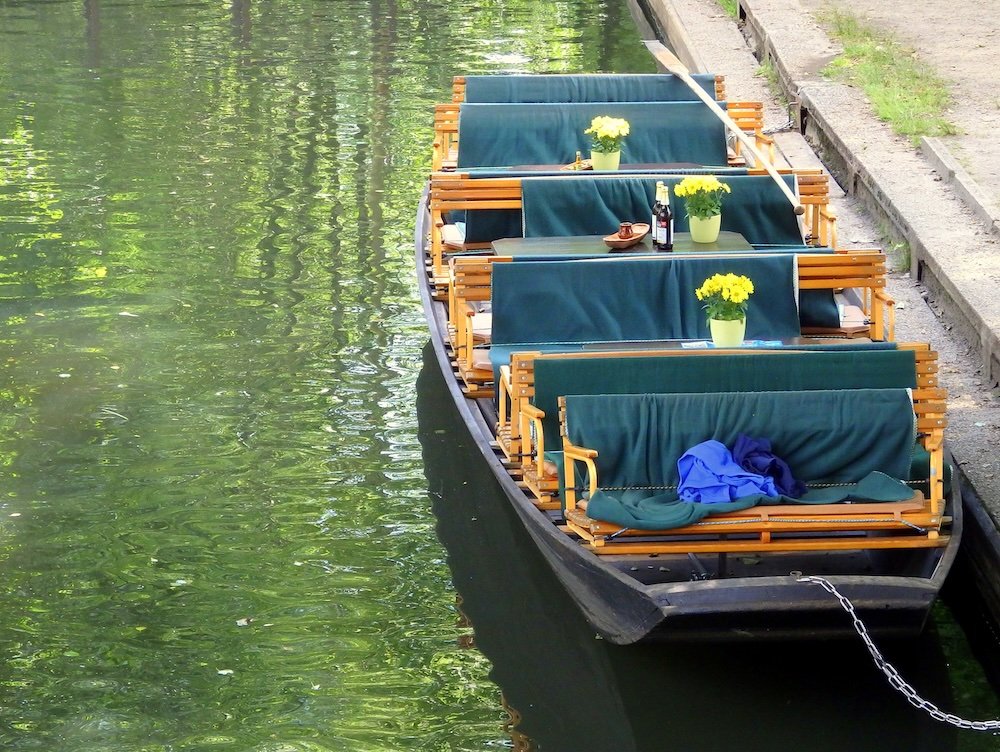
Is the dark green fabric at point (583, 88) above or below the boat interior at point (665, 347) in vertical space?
above

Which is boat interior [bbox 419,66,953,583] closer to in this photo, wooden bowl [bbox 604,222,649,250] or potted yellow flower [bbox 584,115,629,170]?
wooden bowl [bbox 604,222,649,250]

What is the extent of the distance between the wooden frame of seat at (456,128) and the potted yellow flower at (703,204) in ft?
8.40

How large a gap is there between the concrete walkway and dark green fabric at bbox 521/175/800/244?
104 centimetres

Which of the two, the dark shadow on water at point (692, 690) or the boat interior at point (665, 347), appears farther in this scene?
the boat interior at point (665, 347)

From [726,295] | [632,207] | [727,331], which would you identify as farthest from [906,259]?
[726,295]

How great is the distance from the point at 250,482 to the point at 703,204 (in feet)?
10.6

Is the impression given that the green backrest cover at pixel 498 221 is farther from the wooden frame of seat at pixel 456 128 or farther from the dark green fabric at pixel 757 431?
the dark green fabric at pixel 757 431

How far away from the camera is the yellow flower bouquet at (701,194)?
9.29 metres

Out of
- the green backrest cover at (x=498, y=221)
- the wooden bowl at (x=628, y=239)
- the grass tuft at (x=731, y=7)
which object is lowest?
the green backrest cover at (x=498, y=221)

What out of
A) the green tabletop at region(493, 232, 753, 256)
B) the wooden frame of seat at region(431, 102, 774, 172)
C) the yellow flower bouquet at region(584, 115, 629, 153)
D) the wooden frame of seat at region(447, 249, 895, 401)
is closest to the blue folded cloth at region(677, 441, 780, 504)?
the wooden frame of seat at region(447, 249, 895, 401)

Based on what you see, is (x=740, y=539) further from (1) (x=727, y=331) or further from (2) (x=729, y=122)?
(2) (x=729, y=122)

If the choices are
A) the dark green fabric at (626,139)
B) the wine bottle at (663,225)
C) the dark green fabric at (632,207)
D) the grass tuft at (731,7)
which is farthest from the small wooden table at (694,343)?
the grass tuft at (731,7)

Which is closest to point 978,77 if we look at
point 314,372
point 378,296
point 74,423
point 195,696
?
point 378,296

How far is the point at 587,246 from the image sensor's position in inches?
377
